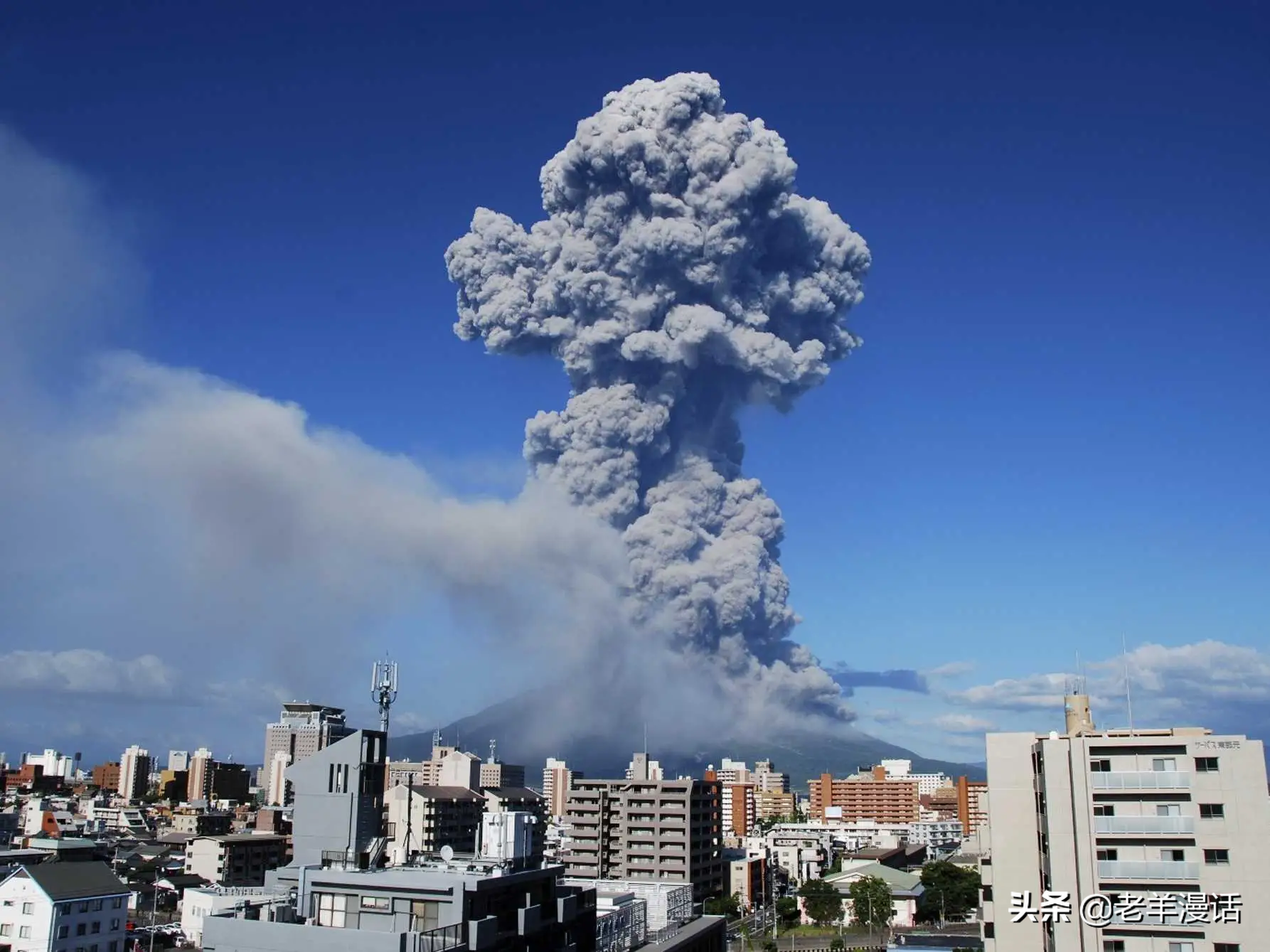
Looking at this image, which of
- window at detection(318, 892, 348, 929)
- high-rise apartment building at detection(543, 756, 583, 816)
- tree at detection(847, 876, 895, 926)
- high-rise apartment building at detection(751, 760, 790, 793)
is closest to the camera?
window at detection(318, 892, 348, 929)

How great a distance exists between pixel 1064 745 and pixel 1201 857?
342cm

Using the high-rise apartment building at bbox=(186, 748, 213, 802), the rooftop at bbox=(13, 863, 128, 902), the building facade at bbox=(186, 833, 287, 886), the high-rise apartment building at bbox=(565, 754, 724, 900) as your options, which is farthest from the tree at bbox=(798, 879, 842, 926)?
the high-rise apartment building at bbox=(186, 748, 213, 802)

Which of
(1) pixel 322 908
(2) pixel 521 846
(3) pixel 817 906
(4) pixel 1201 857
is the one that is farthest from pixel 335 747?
(3) pixel 817 906

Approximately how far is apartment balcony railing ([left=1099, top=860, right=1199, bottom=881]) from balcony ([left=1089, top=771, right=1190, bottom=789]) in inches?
61.2

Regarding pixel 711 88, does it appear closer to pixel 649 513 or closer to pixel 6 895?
pixel 649 513

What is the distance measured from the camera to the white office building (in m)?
22.5

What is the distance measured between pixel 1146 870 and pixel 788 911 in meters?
44.6

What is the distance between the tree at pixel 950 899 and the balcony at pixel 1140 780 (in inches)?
1772

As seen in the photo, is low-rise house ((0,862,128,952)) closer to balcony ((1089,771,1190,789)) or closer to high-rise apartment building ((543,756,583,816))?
balcony ((1089,771,1190,789))

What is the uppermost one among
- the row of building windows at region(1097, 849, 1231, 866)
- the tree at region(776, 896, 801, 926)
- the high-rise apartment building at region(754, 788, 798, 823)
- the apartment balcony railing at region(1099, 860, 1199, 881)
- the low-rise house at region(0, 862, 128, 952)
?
the row of building windows at region(1097, 849, 1231, 866)

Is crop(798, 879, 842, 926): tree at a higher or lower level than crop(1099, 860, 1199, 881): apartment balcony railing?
lower

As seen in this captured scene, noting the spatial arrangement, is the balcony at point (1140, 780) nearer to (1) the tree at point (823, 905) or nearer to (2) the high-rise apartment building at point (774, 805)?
(1) the tree at point (823, 905)

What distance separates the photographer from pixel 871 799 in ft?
431

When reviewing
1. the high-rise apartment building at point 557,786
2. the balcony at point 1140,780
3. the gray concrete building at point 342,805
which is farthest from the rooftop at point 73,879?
the high-rise apartment building at point 557,786
